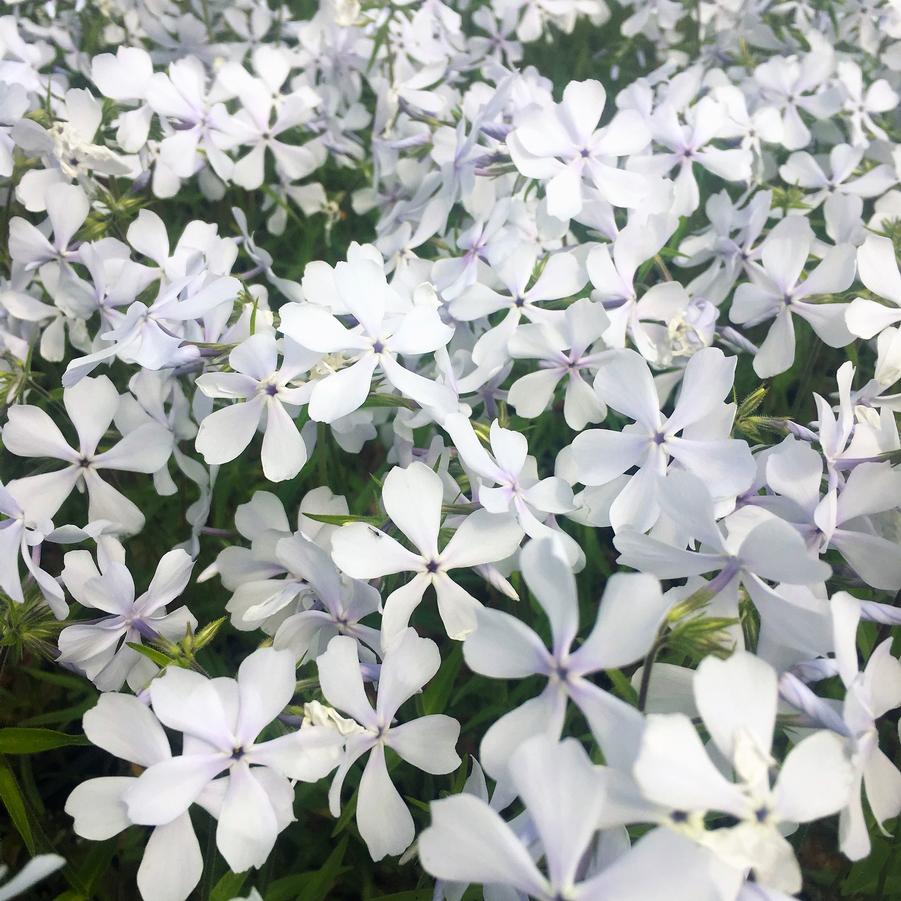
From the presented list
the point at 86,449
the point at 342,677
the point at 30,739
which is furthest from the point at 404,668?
the point at 86,449

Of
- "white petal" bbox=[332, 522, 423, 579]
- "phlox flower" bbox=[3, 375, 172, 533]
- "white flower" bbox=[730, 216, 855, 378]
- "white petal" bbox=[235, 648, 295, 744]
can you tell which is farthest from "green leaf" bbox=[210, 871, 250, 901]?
"white flower" bbox=[730, 216, 855, 378]

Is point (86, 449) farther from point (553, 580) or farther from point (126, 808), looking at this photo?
point (553, 580)

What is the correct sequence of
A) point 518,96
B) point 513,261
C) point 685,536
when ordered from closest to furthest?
point 685,536 → point 513,261 → point 518,96

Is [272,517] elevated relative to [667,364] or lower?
lower

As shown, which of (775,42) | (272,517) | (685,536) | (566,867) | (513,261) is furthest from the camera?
(775,42)

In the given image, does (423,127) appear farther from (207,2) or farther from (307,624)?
(307,624)

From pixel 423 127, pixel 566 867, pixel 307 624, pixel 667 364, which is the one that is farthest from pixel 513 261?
pixel 566 867

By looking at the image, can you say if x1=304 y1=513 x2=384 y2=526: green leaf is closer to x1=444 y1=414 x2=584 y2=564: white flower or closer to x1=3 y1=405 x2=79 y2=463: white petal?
x1=444 y1=414 x2=584 y2=564: white flower
